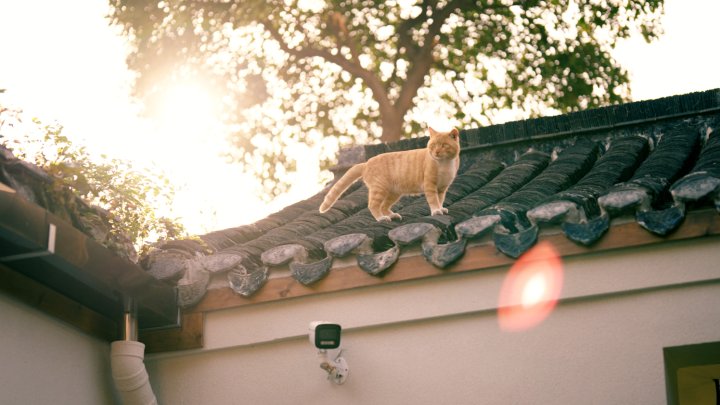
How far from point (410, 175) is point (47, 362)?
267 centimetres

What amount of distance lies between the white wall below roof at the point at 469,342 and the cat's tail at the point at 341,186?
1.31 meters

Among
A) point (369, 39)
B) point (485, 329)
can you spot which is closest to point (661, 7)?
point (369, 39)

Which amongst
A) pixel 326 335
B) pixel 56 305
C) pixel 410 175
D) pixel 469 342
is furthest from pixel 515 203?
pixel 56 305

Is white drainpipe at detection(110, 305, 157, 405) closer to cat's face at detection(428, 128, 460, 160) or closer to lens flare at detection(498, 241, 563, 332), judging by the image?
lens flare at detection(498, 241, 563, 332)

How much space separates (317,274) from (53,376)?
1462mm

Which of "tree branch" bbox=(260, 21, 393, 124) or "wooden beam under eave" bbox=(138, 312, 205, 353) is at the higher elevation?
"tree branch" bbox=(260, 21, 393, 124)

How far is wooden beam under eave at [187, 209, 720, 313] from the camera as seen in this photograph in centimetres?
514

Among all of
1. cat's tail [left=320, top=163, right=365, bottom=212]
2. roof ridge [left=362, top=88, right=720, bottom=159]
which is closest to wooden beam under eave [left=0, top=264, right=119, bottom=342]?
cat's tail [left=320, top=163, right=365, bottom=212]

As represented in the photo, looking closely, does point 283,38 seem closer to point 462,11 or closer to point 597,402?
point 462,11

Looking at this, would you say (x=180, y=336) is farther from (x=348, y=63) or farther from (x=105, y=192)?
(x=348, y=63)

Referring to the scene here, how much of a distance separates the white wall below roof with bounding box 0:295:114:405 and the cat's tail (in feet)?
5.91

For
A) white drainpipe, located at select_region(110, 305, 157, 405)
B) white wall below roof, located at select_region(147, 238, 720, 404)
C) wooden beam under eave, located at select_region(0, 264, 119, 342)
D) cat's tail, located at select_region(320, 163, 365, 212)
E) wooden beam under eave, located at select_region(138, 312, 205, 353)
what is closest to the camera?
wooden beam under eave, located at select_region(0, 264, 119, 342)

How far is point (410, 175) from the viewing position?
6.97 meters

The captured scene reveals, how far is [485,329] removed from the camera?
5562 millimetres
